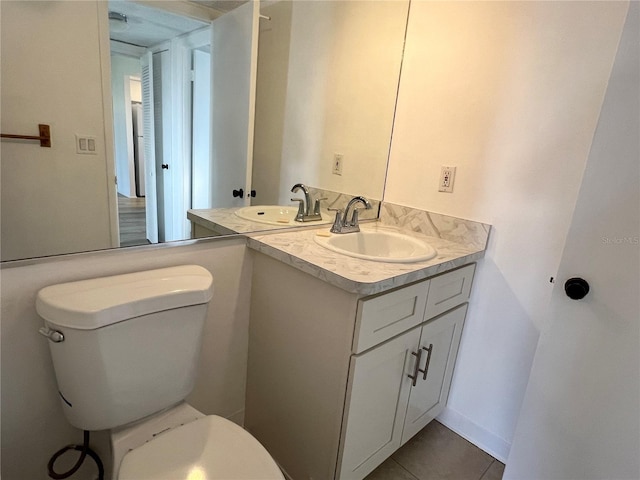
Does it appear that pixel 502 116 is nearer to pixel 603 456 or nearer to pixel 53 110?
pixel 603 456

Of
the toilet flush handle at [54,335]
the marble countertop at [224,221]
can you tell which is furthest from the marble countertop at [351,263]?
the toilet flush handle at [54,335]

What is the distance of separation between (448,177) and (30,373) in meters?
1.61

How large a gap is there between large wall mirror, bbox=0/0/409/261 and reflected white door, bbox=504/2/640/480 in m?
0.94

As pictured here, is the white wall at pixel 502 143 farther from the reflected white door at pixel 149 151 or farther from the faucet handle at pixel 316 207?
the reflected white door at pixel 149 151

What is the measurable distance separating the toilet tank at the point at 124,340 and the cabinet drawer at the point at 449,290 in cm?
80

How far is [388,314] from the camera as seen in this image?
45.1 inches

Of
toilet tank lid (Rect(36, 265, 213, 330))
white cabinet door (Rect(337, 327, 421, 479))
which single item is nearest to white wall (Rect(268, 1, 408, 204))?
toilet tank lid (Rect(36, 265, 213, 330))

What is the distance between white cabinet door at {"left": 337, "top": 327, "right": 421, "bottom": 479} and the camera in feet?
3.67

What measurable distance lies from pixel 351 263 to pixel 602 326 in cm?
75

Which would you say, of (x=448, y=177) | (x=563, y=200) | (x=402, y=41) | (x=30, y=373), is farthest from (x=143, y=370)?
(x=402, y=41)

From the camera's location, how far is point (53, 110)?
0.92 metres

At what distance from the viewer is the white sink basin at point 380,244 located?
146cm

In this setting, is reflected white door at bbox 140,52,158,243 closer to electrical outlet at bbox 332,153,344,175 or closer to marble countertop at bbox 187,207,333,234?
marble countertop at bbox 187,207,333,234

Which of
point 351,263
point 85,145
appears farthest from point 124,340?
point 351,263
